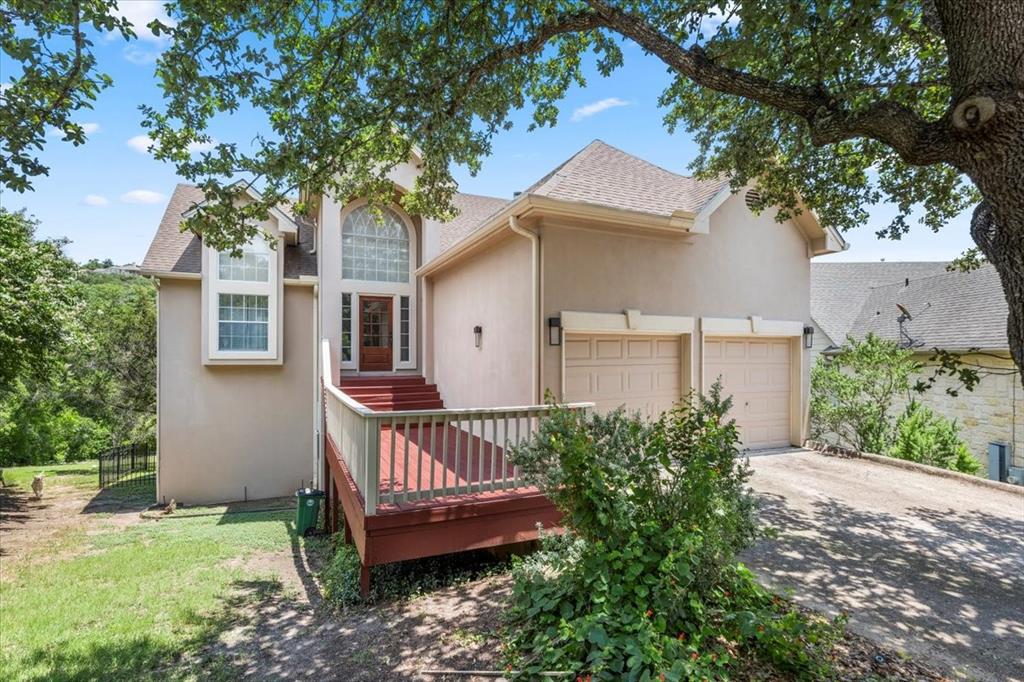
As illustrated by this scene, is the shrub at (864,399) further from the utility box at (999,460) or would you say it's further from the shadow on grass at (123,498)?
the shadow on grass at (123,498)

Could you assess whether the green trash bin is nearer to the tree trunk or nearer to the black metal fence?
the tree trunk

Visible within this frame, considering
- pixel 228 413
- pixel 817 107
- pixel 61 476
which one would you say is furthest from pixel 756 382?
pixel 61 476

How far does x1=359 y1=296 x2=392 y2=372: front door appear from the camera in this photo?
12352 mm

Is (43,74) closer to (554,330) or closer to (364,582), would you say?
(364,582)

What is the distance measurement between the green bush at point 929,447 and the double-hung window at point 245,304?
14322 millimetres

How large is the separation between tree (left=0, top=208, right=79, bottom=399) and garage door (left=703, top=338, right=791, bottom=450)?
47.2 ft

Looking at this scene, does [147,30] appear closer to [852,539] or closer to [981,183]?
[981,183]

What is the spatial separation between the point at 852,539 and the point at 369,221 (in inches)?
460

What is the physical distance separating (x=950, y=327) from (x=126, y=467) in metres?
26.5

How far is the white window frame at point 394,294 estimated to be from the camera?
12.2m

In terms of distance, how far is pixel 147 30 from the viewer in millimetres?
4121

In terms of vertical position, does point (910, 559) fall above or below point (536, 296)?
below

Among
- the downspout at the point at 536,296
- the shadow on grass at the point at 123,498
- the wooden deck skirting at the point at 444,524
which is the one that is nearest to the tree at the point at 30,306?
the shadow on grass at the point at 123,498

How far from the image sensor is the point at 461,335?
33.3 feet
